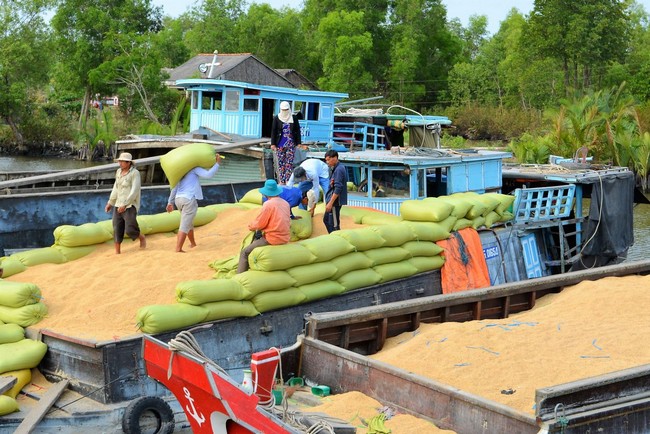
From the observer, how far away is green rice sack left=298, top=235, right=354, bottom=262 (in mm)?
9648

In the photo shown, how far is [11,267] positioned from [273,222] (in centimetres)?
304

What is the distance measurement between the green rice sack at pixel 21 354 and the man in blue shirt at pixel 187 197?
267 centimetres

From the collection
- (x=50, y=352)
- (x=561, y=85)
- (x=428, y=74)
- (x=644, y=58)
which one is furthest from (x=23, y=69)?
(x=50, y=352)

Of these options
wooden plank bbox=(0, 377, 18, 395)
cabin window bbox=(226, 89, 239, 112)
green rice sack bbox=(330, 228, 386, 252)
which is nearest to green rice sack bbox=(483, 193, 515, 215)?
green rice sack bbox=(330, 228, 386, 252)

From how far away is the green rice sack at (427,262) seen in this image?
11.1 metres

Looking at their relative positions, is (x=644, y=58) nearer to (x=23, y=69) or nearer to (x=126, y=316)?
(x=23, y=69)

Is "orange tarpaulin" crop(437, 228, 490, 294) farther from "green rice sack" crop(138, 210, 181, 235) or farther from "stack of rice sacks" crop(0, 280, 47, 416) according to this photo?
"stack of rice sacks" crop(0, 280, 47, 416)

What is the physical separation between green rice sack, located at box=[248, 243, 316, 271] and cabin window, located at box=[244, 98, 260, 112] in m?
9.19

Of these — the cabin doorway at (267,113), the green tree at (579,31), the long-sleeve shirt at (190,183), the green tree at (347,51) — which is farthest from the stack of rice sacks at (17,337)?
the green tree at (347,51)

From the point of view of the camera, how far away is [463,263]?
38.5ft

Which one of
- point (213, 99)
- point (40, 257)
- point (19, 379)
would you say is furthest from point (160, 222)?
point (213, 99)

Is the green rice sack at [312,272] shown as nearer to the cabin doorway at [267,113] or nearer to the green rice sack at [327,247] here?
the green rice sack at [327,247]

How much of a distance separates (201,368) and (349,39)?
39.9 metres

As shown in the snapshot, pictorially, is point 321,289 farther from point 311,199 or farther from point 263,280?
point 311,199
